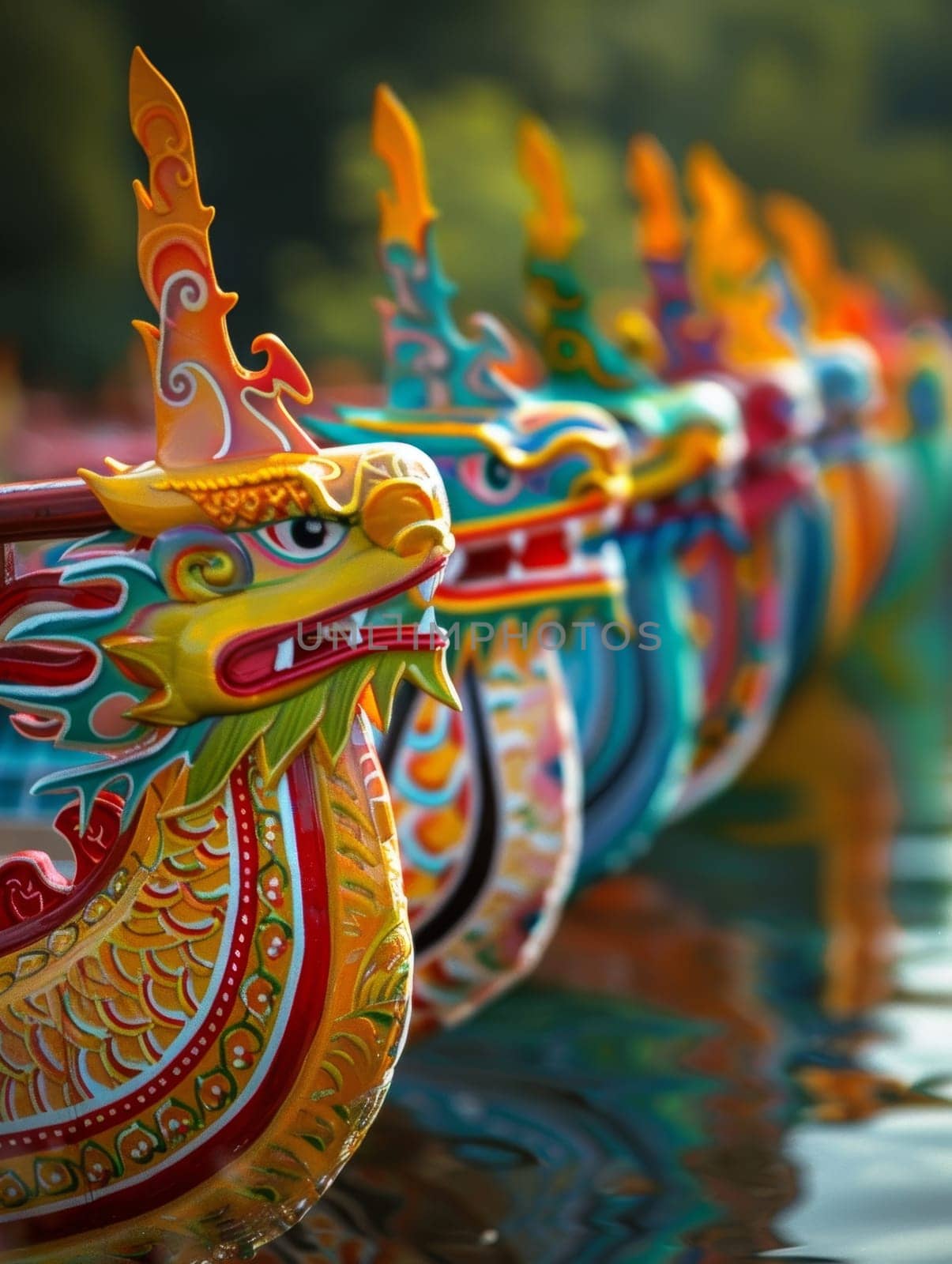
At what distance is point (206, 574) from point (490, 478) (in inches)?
43.6

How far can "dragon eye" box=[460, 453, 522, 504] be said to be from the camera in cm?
298

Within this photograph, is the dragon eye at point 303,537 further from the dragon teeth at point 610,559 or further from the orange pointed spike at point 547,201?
the orange pointed spike at point 547,201

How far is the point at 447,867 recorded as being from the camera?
2.98m

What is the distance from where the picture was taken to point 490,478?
2.99 metres

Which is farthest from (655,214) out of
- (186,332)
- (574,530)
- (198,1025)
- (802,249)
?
(802,249)

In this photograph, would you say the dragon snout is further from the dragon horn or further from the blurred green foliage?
the blurred green foliage

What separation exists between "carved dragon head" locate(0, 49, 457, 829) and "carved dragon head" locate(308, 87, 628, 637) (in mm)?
850

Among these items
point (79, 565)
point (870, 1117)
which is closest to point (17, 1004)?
point (79, 565)

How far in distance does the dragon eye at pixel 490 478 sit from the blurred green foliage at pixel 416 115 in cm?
986

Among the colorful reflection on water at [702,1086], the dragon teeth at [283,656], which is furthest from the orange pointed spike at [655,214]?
the dragon teeth at [283,656]

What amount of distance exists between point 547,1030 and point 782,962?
694mm

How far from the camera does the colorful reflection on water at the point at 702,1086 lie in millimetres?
2697

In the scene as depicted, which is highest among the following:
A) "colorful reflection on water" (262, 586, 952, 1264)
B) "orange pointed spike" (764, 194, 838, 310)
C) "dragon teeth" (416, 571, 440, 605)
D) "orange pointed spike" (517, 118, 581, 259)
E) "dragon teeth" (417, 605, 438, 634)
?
"orange pointed spike" (764, 194, 838, 310)

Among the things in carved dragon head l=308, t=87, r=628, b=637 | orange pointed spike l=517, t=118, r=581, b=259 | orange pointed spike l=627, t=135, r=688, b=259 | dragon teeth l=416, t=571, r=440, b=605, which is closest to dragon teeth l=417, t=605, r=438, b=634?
dragon teeth l=416, t=571, r=440, b=605
